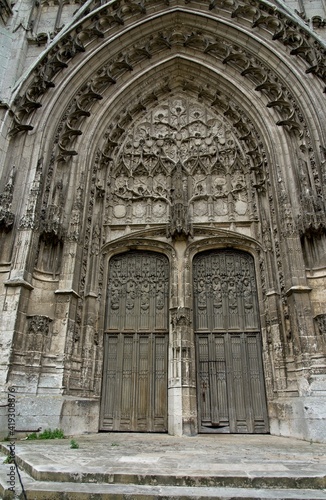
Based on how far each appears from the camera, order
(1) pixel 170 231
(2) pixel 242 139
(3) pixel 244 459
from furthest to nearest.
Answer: (2) pixel 242 139 → (1) pixel 170 231 → (3) pixel 244 459

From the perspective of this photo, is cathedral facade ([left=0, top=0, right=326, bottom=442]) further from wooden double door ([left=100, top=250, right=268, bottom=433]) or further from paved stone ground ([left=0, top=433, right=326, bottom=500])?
paved stone ground ([left=0, top=433, right=326, bottom=500])

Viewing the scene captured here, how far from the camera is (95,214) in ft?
35.4

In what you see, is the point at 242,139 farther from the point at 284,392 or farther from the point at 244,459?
the point at 244,459

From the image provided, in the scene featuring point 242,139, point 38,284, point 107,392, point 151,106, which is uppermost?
point 151,106

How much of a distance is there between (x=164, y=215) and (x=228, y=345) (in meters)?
4.28

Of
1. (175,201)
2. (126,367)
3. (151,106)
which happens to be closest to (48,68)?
(151,106)

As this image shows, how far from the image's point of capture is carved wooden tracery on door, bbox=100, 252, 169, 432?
29.6 ft

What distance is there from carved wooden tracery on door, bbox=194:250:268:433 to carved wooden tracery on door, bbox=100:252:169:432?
103 cm

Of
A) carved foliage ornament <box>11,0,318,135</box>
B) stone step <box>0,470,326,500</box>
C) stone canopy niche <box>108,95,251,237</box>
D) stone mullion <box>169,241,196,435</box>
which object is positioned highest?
carved foliage ornament <box>11,0,318,135</box>

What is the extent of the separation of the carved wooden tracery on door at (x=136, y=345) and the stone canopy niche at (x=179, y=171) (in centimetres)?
142

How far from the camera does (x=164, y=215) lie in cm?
1111

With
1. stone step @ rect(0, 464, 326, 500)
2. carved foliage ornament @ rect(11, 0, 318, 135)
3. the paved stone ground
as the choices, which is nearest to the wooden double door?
carved foliage ornament @ rect(11, 0, 318, 135)

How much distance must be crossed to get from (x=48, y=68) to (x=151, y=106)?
370 cm

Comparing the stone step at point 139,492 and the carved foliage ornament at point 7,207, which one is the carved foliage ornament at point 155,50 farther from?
the stone step at point 139,492
